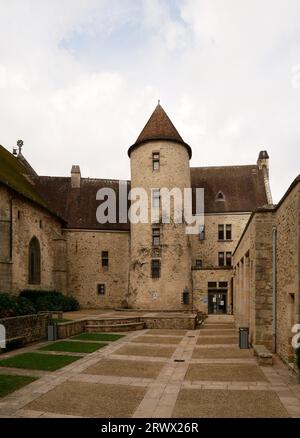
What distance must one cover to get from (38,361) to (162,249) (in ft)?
61.8

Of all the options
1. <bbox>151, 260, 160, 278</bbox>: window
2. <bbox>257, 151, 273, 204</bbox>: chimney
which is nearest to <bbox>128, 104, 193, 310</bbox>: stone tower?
<bbox>151, 260, 160, 278</bbox>: window

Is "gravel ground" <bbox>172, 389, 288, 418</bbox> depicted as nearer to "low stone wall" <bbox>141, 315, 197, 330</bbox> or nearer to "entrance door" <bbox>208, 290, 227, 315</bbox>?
"low stone wall" <bbox>141, 315, 197, 330</bbox>

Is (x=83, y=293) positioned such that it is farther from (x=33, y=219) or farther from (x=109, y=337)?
(x=109, y=337)

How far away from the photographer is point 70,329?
57.0 feet

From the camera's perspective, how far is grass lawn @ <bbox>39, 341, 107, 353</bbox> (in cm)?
1364

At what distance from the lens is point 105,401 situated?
24.9 ft

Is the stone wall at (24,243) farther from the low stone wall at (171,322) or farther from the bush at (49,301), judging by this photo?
the low stone wall at (171,322)

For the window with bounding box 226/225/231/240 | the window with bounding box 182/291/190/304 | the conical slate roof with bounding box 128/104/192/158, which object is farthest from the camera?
the window with bounding box 226/225/231/240

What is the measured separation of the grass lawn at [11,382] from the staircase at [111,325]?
987 cm

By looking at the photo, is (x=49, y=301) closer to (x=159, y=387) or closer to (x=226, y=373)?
(x=226, y=373)

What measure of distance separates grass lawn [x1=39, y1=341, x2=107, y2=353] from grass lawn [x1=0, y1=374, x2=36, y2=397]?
4052 mm

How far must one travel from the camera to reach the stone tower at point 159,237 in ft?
96.2

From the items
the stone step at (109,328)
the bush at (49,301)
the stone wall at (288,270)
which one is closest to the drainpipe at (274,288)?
the stone wall at (288,270)

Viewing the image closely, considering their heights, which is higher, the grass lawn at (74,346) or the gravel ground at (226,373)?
the gravel ground at (226,373)
